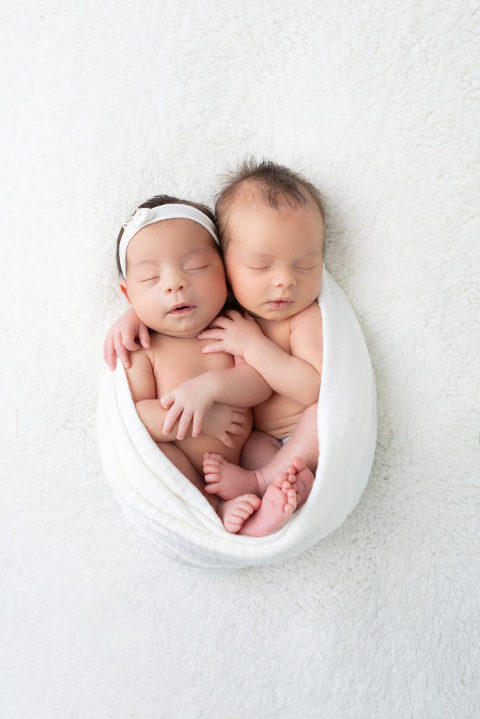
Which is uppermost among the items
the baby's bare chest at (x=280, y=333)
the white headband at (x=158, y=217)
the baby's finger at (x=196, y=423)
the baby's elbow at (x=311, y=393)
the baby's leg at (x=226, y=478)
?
the white headband at (x=158, y=217)

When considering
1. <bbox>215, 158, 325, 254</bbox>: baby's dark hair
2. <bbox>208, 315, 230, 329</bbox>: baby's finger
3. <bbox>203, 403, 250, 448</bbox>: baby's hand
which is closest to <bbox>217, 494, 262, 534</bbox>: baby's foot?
<bbox>203, 403, 250, 448</bbox>: baby's hand

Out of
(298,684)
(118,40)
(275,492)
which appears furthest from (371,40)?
(298,684)

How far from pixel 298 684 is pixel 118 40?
4.93ft

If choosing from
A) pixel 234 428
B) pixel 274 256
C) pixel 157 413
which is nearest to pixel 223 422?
pixel 234 428

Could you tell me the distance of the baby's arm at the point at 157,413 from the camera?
137 centimetres

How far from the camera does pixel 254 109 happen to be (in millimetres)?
1540

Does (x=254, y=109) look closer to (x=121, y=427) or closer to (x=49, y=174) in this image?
(x=49, y=174)

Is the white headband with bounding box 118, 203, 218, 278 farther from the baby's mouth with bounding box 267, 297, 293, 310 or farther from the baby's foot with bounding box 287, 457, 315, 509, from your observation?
the baby's foot with bounding box 287, 457, 315, 509

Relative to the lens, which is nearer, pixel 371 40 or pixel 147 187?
pixel 371 40

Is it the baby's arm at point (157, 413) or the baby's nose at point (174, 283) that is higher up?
the baby's nose at point (174, 283)

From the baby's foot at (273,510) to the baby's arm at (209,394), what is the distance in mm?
184

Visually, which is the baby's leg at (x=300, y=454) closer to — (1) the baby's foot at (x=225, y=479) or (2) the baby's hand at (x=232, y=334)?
(1) the baby's foot at (x=225, y=479)

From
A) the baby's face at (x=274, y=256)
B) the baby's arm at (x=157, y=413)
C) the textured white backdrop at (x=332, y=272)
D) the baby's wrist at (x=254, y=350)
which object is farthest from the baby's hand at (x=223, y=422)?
the textured white backdrop at (x=332, y=272)

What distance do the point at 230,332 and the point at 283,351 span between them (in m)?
0.12
